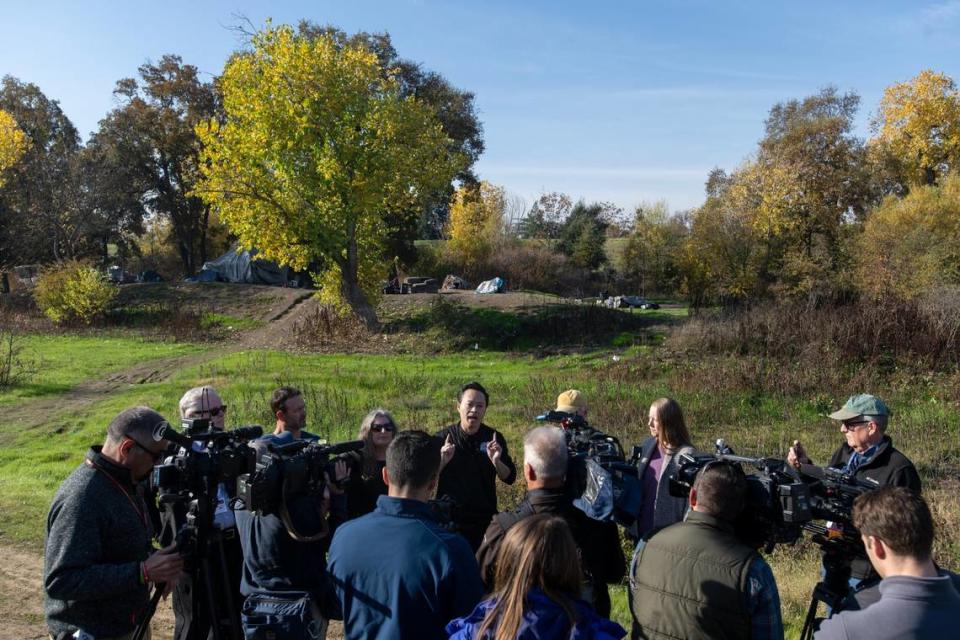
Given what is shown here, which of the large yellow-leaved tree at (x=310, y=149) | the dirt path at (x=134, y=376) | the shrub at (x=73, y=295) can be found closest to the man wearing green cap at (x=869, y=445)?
the dirt path at (x=134, y=376)

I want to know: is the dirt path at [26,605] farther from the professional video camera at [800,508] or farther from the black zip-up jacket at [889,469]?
the black zip-up jacket at [889,469]

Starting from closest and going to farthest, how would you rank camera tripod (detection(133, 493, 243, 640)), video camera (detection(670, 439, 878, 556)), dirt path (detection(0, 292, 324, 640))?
video camera (detection(670, 439, 878, 556)) → camera tripod (detection(133, 493, 243, 640)) → dirt path (detection(0, 292, 324, 640))

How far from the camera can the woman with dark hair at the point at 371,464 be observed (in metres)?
4.88

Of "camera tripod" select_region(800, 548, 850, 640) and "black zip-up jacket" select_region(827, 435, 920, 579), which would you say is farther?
"black zip-up jacket" select_region(827, 435, 920, 579)

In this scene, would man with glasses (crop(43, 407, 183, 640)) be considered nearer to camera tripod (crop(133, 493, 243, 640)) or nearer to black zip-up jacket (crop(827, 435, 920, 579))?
camera tripod (crop(133, 493, 243, 640))

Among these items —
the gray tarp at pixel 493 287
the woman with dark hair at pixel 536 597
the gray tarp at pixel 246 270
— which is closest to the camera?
the woman with dark hair at pixel 536 597

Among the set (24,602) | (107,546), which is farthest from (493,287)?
(107,546)

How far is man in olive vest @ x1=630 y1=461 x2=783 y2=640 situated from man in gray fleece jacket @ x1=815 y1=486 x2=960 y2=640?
27 centimetres

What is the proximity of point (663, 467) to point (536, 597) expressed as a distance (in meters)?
2.60

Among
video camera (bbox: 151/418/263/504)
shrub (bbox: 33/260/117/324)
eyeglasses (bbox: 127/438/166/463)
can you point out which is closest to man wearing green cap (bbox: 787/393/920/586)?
video camera (bbox: 151/418/263/504)

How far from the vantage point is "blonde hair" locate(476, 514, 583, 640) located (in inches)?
99.7

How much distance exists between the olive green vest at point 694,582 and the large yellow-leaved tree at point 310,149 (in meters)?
19.3

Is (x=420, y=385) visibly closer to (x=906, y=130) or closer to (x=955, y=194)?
(x=955, y=194)

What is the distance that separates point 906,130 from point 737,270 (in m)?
17.8
